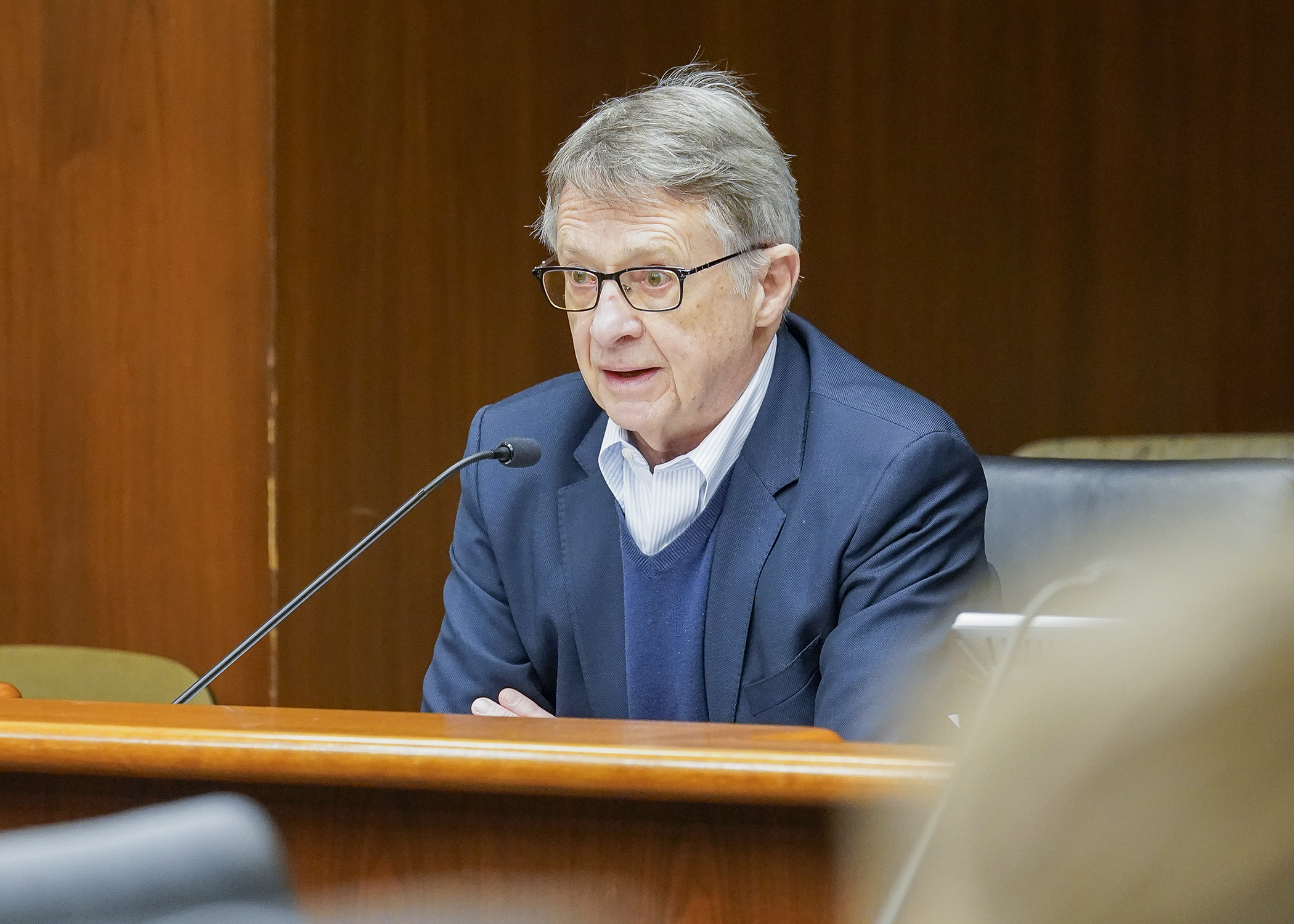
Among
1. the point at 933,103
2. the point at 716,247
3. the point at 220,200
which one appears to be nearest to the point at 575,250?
the point at 716,247

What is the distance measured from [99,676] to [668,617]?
0.98 meters

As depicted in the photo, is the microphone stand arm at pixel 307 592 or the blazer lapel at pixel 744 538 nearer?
the microphone stand arm at pixel 307 592

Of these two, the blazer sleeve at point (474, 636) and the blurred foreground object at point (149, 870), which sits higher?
the blurred foreground object at point (149, 870)

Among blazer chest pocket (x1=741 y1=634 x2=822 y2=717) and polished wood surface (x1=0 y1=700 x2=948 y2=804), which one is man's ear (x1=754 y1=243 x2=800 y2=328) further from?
polished wood surface (x1=0 y1=700 x2=948 y2=804)

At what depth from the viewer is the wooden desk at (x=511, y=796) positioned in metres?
0.79

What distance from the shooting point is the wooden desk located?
788mm

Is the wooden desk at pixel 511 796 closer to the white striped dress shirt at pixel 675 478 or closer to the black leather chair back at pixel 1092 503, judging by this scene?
the white striped dress shirt at pixel 675 478

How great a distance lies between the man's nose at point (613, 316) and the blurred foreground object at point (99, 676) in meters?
0.91

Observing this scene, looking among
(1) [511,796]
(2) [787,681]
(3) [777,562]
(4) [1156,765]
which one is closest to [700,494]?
(3) [777,562]

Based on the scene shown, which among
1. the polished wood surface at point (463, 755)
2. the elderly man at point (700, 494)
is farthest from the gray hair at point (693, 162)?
the polished wood surface at point (463, 755)

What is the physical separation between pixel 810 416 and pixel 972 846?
1.14 m

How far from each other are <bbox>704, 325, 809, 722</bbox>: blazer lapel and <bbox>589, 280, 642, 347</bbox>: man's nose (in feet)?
0.61

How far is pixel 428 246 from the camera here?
9.52 feet

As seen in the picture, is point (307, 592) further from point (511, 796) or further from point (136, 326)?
point (136, 326)
